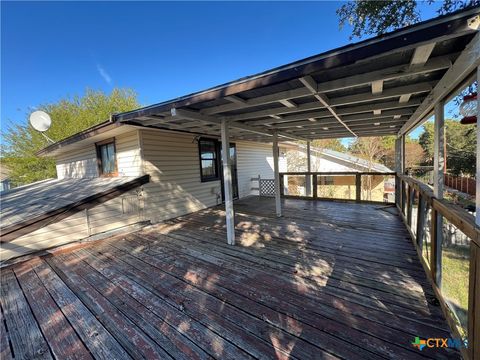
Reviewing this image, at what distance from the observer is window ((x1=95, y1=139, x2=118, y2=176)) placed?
5609mm

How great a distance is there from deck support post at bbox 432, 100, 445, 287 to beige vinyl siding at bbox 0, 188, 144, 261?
5.31 metres

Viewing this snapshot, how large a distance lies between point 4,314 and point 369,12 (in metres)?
7.83

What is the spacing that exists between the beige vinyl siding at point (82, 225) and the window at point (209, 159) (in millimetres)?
2153

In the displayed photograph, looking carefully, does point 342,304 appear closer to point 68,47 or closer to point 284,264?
point 284,264

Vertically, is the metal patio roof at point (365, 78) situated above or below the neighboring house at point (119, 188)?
above

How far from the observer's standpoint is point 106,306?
207 cm

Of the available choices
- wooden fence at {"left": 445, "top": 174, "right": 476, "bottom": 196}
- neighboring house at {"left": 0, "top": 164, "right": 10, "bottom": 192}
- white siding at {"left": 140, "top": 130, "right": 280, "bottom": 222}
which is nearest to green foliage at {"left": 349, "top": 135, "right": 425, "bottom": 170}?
wooden fence at {"left": 445, "top": 174, "right": 476, "bottom": 196}

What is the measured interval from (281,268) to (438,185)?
80.2 inches

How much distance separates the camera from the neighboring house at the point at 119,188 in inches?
141

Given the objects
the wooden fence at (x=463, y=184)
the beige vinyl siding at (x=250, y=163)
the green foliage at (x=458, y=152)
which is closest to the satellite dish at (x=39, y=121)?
the beige vinyl siding at (x=250, y=163)

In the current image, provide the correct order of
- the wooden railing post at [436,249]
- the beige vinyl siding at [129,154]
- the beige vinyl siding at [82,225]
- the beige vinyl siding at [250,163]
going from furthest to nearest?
1. the beige vinyl siding at [250,163]
2. the beige vinyl siding at [129,154]
3. the beige vinyl siding at [82,225]
4. the wooden railing post at [436,249]

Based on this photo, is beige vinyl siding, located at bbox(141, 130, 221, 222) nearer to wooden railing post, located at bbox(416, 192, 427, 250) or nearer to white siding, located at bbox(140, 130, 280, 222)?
white siding, located at bbox(140, 130, 280, 222)

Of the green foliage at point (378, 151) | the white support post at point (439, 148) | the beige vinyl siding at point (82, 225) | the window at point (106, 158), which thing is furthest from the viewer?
the green foliage at point (378, 151)

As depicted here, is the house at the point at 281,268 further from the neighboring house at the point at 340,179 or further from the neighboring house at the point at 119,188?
the neighboring house at the point at 340,179
